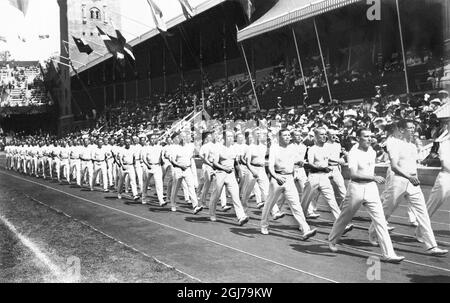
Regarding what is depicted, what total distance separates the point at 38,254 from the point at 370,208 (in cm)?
501

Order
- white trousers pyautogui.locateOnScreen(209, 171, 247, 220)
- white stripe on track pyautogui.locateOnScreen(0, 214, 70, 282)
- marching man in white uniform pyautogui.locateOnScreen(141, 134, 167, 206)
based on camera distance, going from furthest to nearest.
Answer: marching man in white uniform pyautogui.locateOnScreen(141, 134, 167, 206) < white trousers pyautogui.locateOnScreen(209, 171, 247, 220) < white stripe on track pyautogui.locateOnScreen(0, 214, 70, 282)

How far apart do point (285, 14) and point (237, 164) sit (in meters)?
9.96

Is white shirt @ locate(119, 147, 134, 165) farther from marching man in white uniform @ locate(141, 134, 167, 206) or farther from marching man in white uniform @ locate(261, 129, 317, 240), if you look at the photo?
marching man in white uniform @ locate(261, 129, 317, 240)

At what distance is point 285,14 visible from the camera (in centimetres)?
2048

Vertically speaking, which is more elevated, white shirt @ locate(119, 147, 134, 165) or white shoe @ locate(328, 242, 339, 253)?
white shirt @ locate(119, 147, 134, 165)

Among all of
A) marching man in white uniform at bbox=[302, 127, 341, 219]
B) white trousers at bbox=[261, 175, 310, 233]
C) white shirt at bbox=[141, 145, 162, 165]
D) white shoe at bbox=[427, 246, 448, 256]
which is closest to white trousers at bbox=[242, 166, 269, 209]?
marching man in white uniform at bbox=[302, 127, 341, 219]

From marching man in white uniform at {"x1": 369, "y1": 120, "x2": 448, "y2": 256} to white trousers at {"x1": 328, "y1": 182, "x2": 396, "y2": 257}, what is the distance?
2.17 feet

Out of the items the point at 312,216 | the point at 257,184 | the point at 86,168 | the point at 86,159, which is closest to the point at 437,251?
the point at 312,216

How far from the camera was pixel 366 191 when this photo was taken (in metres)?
7.01

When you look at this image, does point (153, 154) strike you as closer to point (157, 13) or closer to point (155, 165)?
point (155, 165)

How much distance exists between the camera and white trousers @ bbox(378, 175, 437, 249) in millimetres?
7203

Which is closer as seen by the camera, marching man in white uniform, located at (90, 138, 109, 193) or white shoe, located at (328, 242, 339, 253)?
white shoe, located at (328, 242, 339, 253)

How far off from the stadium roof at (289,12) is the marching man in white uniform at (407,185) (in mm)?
10294

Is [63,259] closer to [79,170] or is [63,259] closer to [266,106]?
[79,170]
